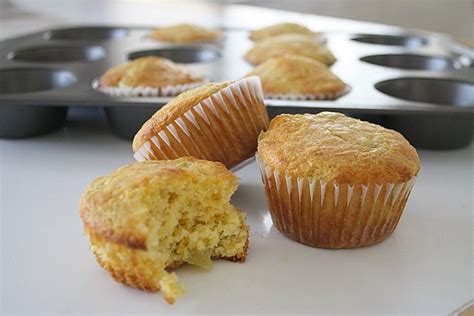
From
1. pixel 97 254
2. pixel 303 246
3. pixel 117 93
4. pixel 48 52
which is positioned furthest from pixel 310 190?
pixel 48 52

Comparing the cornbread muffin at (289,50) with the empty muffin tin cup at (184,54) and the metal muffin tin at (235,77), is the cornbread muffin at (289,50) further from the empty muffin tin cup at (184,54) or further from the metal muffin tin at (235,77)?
the empty muffin tin cup at (184,54)

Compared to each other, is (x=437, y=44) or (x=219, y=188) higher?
(x=219, y=188)

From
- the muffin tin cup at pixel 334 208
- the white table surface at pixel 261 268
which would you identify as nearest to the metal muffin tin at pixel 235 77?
the white table surface at pixel 261 268

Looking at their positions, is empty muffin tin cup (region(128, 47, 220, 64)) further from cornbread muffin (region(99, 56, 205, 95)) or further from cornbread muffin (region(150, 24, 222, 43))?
cornbread muffin (region(99, 56, 205, 95))

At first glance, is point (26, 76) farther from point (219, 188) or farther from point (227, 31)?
point (219, 188)

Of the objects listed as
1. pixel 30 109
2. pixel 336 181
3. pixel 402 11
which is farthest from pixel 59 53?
pixel 402 11

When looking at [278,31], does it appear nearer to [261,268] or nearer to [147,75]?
[147,75]

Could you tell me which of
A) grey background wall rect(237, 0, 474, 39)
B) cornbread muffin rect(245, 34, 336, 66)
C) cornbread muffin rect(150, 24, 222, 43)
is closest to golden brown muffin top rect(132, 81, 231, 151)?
cornbread muffin rect(245, 34, 336, 66)
